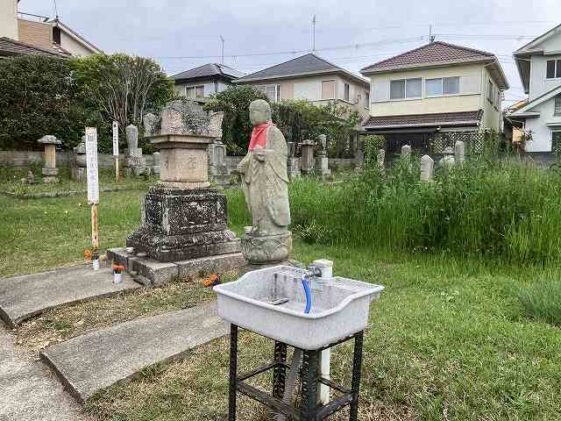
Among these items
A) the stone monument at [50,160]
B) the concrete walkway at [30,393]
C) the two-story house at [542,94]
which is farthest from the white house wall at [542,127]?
the concrete walkway at [30,393]

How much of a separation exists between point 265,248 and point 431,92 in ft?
72.3

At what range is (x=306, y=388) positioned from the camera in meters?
2.02

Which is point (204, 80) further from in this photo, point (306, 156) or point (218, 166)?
point (218, 166)

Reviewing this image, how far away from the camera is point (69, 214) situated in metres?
9.60

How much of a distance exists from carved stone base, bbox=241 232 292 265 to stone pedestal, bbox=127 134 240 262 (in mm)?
992

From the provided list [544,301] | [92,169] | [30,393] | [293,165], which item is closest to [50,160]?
[293,165]

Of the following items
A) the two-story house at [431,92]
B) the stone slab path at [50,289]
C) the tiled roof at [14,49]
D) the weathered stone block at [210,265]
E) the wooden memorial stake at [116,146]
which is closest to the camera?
the stone slab path at [50,289]

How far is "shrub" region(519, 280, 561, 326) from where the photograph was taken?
3.59 metres

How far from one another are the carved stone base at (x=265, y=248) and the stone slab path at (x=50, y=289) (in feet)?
4.27

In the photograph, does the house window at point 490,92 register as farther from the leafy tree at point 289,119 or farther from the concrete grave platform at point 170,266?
the concrete grave platform at point 170,266

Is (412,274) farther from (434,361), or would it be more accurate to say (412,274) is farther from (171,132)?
(171,132)

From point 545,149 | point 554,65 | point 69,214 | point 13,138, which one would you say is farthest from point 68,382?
point 554,65

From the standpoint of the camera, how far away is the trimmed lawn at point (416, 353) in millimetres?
2607

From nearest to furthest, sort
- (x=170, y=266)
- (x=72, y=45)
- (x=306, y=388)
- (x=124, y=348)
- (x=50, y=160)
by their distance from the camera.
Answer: (x=306, y=388), (x=124, y=348), (x=170, y=266), (x=50, y=160), (x=72, y=45)
